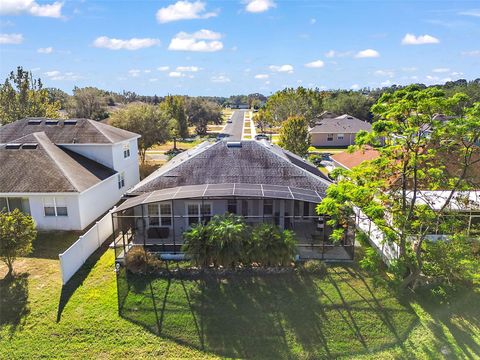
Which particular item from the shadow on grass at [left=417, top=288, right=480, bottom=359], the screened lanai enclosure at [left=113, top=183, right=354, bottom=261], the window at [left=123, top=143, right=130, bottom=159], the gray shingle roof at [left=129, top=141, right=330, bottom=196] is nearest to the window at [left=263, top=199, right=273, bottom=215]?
the screened lanai enclosure at [left=113, top=183, right=354, bottom=261]

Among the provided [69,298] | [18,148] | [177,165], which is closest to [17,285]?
[69,298]

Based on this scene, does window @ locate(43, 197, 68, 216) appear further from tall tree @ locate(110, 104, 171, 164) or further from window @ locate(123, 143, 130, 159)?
tall tree @ locate(110, 104, 171, 164)

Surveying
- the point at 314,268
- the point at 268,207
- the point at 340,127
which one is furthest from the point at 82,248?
the point at 340,127

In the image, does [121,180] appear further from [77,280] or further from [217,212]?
[77,280]

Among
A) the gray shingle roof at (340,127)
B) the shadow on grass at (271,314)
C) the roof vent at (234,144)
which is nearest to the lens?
the shadow on grass at (271,314)

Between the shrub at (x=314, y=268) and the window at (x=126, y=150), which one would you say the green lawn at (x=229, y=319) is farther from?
the window at (x=126, y=150)

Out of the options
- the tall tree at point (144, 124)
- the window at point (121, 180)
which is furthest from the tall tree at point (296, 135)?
the window at point (121, 180)

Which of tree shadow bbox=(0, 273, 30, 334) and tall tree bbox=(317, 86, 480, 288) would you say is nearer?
tall tree bbox=(317, 86, 480, 288)
